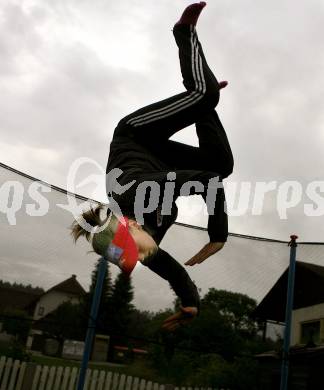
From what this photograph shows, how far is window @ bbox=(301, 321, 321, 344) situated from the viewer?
5.27m

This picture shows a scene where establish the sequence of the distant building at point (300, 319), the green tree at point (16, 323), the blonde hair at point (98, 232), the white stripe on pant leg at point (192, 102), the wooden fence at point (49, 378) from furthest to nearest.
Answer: the distant building at point (300, 319) → the wooden fence at point (49, 378) → the green tree at point (16, 323) → the white stripe on pant leg at point (192, 102) → the blonde hair at point (98, 232)

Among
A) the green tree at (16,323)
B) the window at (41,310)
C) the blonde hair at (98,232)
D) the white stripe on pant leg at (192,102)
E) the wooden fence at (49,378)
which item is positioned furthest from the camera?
the wooden fence at (49,378)

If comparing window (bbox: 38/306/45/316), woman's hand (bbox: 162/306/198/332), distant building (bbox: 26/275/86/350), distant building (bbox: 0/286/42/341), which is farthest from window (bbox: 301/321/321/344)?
woman's hand (bbox: 162/306/198/332)

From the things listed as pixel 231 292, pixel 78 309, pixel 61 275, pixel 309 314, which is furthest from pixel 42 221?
pixel 309 314

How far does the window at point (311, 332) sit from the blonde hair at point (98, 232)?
4.19 meters

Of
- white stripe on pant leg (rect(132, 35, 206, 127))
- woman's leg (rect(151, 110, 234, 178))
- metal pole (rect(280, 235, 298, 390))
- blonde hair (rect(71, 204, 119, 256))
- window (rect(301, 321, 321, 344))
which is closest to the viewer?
blonde hair (rect(71, 204, 119, 256))

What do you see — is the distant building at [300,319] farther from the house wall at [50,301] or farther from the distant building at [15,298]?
the distant building at [15,298]

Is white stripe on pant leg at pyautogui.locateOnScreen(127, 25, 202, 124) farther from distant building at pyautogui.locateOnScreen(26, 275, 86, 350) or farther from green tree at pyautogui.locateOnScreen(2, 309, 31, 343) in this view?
green tree at pyautogui.locateOnScreen(2, 309, 31, 343)

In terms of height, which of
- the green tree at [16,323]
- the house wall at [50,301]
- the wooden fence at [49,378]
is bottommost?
the wooden fence at [49,378]

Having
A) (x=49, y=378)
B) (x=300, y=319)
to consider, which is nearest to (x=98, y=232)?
(x=49, y=378)

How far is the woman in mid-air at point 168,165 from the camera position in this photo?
1.59 meters

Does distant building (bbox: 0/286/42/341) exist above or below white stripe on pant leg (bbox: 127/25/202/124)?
below

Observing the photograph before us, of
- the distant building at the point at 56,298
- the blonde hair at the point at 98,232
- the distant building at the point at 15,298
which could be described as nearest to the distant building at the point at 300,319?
the distant building at the point at 56,298

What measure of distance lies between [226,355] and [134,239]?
11.4 ft
